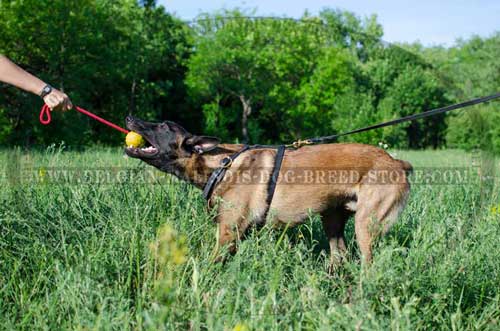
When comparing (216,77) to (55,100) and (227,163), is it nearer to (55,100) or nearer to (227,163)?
(227,163)

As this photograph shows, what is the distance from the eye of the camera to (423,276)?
301 centimetres

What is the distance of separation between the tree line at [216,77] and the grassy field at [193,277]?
→ 1503cm

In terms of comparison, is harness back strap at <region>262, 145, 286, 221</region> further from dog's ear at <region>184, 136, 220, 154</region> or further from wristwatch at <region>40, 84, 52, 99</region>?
wristwatch at <region>40, 84, 52, 99</region>

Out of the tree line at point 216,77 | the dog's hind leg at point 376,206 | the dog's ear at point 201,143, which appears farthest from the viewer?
the tree line at point 216,77

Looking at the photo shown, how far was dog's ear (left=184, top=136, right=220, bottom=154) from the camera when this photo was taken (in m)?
4.62

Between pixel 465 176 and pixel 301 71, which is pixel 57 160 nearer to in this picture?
pixel 465 176

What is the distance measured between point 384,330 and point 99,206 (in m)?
2.52

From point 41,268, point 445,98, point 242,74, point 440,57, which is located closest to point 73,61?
point 242,74

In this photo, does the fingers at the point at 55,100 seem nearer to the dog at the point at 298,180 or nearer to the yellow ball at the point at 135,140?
the dog at the point at 298,180

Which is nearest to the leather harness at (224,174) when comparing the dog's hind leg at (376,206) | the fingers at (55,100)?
the dog's hind leg at (376,206)

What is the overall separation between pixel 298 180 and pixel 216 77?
28.1 m

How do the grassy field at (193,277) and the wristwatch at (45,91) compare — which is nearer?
the grassy field at (193,277)

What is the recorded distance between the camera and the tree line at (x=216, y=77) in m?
18.7

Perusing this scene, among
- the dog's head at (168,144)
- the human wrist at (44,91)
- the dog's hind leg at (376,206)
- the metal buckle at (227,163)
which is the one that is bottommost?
the dog's hind leg at (376,206)
